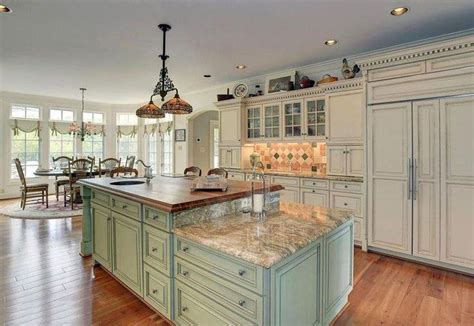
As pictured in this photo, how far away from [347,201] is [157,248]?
278cm

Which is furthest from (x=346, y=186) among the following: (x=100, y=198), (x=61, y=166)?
Result: (x=61, y=166)

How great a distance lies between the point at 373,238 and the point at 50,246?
14.3 feet

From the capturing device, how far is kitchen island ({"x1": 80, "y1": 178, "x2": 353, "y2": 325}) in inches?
56.2

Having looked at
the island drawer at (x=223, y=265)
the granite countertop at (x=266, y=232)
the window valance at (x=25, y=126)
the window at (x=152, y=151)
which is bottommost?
the island drawer at (x=223, y=265)

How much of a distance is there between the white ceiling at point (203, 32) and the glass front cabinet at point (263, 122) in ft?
2.35

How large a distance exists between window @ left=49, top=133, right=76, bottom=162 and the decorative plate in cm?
554

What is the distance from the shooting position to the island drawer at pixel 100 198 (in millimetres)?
2789

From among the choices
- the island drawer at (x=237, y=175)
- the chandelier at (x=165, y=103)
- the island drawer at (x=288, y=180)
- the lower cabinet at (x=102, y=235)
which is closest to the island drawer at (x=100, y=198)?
the lower cabinet at (x=102, y=235)

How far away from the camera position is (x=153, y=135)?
8.67 meters

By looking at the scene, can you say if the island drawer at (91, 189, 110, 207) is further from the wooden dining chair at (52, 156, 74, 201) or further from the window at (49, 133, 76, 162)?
the window at (49, 133, 76, 162)

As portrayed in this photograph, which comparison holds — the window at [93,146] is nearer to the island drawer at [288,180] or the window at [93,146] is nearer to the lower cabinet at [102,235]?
the lower cabinet at [102,235]

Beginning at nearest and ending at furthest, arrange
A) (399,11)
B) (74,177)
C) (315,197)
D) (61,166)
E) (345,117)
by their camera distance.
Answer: (399,11)
(345,117)
(315,197)
(74,177)
(61,166)

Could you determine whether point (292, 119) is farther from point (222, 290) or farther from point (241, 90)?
point (222, 290)

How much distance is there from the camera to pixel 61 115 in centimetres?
791
